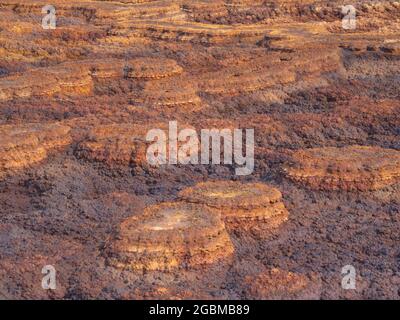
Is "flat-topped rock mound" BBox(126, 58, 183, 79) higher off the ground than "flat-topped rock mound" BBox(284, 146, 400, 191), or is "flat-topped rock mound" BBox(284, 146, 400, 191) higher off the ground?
"flat-topped rock mound" BBox(126, 58, 183, 79)

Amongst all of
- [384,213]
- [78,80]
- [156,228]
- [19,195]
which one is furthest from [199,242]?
[78,80]

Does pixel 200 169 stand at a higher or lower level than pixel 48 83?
lower

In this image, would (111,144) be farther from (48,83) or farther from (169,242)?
(48,83)

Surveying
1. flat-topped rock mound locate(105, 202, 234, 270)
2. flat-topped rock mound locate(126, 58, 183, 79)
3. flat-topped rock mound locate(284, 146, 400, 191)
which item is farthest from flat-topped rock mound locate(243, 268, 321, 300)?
flat-topped rock mound locate(126, 58, 183, 79)

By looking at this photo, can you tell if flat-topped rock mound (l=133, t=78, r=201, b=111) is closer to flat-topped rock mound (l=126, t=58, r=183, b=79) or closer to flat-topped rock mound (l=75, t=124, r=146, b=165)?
flat-topped rock mound (l=126, t=58, r=183, b=79)

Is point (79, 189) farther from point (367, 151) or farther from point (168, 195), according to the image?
point (367, 151)

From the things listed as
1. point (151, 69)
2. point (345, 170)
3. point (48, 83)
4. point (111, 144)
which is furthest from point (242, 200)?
point (151, 69)
